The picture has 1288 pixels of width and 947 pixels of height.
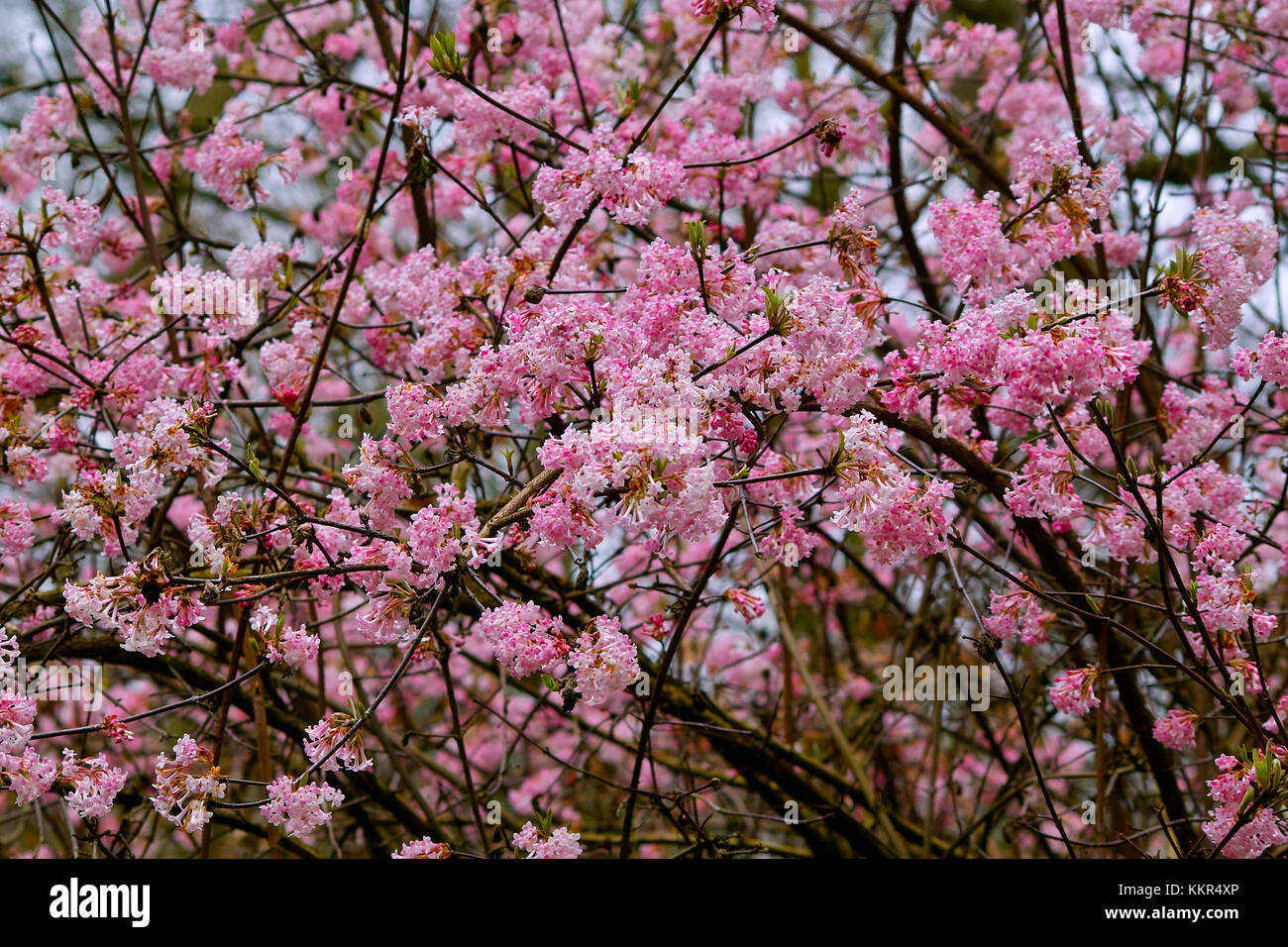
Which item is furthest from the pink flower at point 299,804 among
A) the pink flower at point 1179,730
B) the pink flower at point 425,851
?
the pink flower at point 1179,730

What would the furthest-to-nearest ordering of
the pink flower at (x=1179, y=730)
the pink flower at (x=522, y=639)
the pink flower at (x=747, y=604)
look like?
1. the pink flower at (x=1179, y=730)
2. the pink flower at (x=747, y=604)
3. the pink flower at (x=522, y=639)

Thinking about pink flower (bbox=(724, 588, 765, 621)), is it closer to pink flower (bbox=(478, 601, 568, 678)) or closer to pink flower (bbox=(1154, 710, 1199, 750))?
pink flower (bbox=(478, 601, 568, 678))

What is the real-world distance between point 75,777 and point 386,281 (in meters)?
1.53

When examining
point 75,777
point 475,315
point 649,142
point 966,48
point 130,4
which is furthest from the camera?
Answer: point 130,4

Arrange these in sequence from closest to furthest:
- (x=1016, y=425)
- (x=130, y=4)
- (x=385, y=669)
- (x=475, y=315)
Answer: (x=475, y=315)
(x=1016, y=425)
(x=385, y=669)
(x=130, y=4)

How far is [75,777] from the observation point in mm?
2195

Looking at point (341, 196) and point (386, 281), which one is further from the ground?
point (341, 196)

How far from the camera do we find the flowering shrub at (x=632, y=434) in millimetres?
2141

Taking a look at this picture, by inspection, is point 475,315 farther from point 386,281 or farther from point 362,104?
point 362,104

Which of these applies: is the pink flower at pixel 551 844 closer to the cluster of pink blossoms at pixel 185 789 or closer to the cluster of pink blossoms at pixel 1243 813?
the cluster of pink blossoms at pixel 185 789

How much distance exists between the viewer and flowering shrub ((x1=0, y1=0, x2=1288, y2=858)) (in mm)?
2141

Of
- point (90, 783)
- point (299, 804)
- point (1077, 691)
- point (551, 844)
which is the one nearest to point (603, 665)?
point (551, 844)

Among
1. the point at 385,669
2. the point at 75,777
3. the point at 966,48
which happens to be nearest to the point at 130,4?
the point at 385,669
